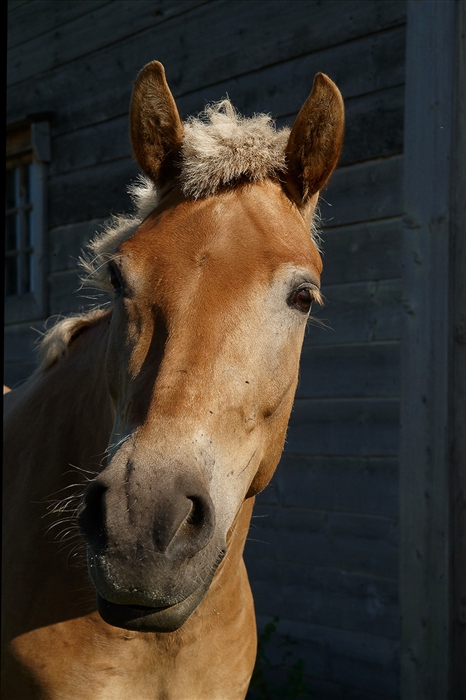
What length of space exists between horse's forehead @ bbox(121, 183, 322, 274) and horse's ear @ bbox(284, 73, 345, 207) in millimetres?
138

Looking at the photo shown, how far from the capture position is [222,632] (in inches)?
89.3

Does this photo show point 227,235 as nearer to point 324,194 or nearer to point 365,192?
point 365,192

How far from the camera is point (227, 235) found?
1.97 m

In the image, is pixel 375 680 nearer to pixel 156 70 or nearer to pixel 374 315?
pixel 374 315

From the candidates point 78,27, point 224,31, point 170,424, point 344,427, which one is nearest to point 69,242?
point 78,27

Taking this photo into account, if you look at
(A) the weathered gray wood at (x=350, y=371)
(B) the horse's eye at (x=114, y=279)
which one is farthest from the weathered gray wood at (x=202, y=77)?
(B) the horse's eye at (x=114, y=279)

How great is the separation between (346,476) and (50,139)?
12.5 ft

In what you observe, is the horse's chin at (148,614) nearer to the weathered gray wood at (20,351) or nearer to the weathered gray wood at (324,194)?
the weathered gray wood at (324,194)

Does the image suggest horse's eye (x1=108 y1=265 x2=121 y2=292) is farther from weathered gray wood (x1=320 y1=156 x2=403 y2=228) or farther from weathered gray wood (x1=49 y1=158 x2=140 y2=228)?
weathered gray wood (x1=49 y1=158 x2=140 y2=228)

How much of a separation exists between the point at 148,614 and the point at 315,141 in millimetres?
1397

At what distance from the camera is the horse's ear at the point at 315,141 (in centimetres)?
219

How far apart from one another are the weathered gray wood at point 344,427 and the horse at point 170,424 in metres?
1.69

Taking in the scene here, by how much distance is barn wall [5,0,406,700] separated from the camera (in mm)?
3967

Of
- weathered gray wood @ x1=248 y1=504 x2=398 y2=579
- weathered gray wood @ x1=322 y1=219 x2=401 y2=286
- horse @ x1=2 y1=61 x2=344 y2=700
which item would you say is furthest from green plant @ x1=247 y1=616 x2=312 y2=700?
weathered gray wood @ x1=322 y1=219 x2=401 y2=286
